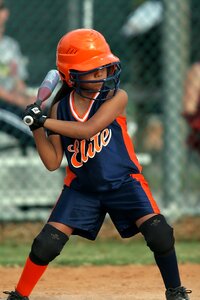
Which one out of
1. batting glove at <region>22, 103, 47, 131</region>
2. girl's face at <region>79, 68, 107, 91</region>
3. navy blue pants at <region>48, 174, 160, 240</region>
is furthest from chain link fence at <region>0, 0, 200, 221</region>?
batting glove at <region>22, 103, 47, 131</region>

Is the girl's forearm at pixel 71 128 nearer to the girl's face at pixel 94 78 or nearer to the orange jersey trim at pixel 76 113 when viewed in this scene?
the orange jersey trim at pixel 76 113

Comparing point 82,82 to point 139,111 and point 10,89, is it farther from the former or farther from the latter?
point 139,111

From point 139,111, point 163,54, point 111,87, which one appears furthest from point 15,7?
point 111,87

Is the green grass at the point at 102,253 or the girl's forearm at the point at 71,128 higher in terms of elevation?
the green grass at the point at 102,253

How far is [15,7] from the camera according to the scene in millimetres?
9961

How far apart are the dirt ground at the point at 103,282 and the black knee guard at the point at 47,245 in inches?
20.9

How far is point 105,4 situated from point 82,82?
16.1 feet

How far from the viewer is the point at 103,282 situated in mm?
5973

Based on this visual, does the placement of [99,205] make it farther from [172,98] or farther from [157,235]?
[172,98]

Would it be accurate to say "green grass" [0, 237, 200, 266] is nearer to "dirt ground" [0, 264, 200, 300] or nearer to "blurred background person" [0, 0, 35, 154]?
"dirt ground" [0, 264, 200, 300]

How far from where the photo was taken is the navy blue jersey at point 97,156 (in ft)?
16.1

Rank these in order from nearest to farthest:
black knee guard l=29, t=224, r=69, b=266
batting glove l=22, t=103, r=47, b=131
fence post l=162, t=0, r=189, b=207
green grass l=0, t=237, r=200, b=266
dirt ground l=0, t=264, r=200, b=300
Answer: batting glove l=22, t=103, r=47, b=131 → black knee guard l=29, t=224, r=69, b=266 → dirt ground l=0, t=264, r=200, b=300 → green grass l=0, t=237, r=200, b=266 → fence post l=162, t=0, r=189, b=207

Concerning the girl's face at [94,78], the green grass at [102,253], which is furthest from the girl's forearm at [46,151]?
the green grass at [102,253]

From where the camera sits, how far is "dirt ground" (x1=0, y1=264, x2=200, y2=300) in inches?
214
